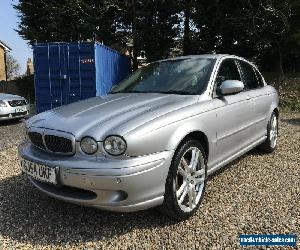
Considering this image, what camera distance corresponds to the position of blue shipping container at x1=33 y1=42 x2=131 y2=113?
35.8 ft

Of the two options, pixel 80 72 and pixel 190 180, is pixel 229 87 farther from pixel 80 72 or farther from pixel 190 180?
pixel 80 72

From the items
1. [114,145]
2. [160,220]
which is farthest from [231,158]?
[114,145]

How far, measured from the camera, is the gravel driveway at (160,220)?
308cm

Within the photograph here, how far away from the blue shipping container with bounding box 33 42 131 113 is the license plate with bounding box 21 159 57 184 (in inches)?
295

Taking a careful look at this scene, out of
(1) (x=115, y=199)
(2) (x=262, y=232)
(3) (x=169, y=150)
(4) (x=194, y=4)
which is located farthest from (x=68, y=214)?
(4) (x=194, y=4)

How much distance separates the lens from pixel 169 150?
315 cm

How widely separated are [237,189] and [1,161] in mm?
3659

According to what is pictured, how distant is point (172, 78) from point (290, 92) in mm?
12044

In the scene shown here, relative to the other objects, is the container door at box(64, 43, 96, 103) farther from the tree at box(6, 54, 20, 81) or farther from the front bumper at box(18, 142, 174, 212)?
the tree at box(6, 54, 20, 81)

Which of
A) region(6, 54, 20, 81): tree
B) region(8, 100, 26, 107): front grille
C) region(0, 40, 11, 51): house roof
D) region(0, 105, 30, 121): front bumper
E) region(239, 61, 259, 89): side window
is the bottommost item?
region(6, 54, 20, 81): tree

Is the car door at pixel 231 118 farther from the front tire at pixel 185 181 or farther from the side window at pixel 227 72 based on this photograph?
the front tire at pixel 185 181

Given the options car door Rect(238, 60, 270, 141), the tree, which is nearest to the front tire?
car door Rect(238, 60, 270, 141)

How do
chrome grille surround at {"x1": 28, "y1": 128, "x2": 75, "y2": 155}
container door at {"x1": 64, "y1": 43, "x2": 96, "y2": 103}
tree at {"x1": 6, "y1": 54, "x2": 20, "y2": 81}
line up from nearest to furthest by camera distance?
chrome grille surround at {"x1": 28, "y1": 128, "x2": 75, "y2": 155} → container door at {"x1": 64, "y1": 43, "x2": 96, "y2": 103} → tree at {"x1": 6, "y1": 54, "x2": 20, "y2": 81}

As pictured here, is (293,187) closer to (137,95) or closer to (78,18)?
(137,95)
